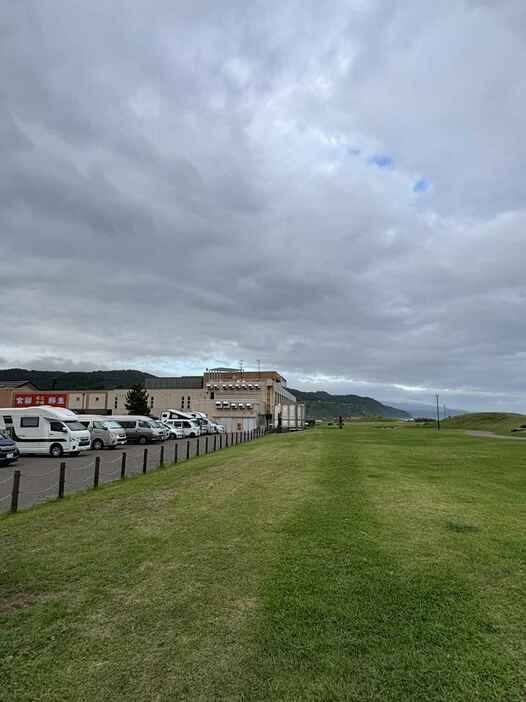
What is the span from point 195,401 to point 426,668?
6913cm

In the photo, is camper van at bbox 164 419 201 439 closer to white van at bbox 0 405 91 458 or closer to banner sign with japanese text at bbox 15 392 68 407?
white van at bbox 0 405 91 458

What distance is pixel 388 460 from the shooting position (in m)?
17.9

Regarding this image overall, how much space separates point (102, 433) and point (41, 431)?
6.24 metres

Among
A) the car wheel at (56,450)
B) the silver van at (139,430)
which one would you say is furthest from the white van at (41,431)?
the silver van at (139,430)

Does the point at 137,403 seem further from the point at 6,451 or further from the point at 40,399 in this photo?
the point at 6,451

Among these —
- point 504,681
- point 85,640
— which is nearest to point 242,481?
point 85,640

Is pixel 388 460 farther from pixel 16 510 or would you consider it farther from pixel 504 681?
pixel 504 681

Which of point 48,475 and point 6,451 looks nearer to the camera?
point 48,475

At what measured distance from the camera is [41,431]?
944 inches

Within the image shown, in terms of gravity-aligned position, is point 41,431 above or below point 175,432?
above

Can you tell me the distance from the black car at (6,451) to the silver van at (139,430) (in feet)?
48.9

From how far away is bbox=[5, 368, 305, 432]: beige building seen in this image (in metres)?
69.4

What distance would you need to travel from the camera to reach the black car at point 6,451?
64.7 feet

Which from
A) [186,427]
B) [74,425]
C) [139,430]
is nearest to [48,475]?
[74,425]
